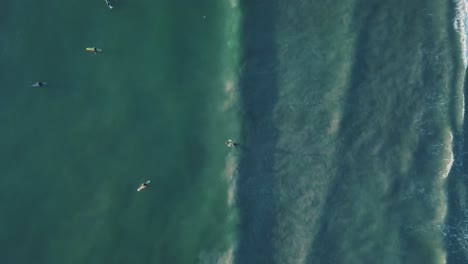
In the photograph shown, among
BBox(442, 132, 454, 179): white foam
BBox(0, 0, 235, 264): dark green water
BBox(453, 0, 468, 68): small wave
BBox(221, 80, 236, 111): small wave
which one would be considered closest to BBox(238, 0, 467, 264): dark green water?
BBox(442, 132, 454, 179): white foam

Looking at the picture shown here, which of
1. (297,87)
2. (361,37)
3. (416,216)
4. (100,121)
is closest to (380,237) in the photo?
(416,216)

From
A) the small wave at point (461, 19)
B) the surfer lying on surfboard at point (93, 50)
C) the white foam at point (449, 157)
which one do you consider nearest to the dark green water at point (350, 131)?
the white foam at point (449, 157)

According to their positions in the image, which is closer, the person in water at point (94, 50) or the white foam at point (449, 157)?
the white foam at point (449, 157)

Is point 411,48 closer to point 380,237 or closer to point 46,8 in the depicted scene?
point 380,237

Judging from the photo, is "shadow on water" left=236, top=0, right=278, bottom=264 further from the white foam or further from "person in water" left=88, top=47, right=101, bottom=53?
the white foam

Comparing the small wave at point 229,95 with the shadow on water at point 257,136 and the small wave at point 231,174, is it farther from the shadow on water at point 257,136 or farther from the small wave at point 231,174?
the small wave at point 231,174

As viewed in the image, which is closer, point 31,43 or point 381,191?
point 381,191
